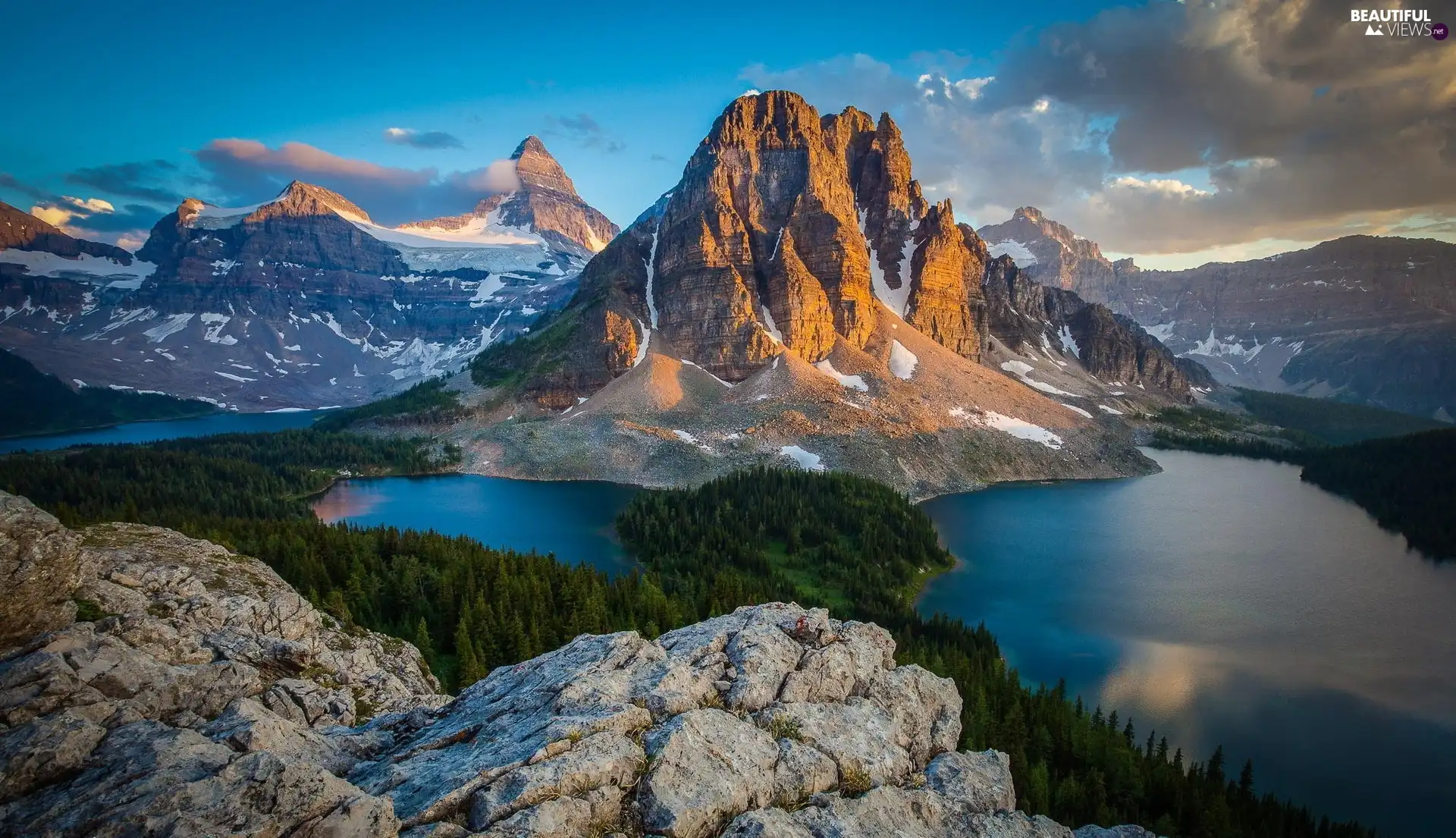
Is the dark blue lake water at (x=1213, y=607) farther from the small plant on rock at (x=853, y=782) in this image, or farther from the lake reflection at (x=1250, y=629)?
the small plant on rock at (x=853, y=782)

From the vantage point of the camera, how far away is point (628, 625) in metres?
39.0

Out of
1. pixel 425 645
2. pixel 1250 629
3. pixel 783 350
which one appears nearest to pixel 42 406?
pixel 783 350

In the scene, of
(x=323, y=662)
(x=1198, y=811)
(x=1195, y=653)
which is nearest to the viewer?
(x=323, y=662)

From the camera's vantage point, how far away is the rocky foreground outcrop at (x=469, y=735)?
10.1 metres

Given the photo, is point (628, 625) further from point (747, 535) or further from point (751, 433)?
point (751, 433)

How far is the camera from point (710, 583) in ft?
174

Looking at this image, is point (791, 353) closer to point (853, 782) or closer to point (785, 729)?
point (785, 729)

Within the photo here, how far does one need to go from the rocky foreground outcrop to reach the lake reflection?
2702 cm

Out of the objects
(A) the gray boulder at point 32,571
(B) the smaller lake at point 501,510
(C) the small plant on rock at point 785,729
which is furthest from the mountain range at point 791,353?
(A) the gray boulder at point 32,571

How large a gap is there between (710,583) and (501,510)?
1584 inches

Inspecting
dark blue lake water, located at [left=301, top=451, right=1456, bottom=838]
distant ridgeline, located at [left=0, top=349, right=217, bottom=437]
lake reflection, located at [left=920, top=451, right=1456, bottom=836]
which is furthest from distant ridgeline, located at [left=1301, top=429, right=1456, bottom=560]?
distant ridgeline, located at [left=0, top=349, right=217, bottom=437]

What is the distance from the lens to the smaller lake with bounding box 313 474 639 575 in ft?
222

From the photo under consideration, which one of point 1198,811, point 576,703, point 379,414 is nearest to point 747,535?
point 1198,811

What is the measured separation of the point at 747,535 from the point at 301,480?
6983cm
